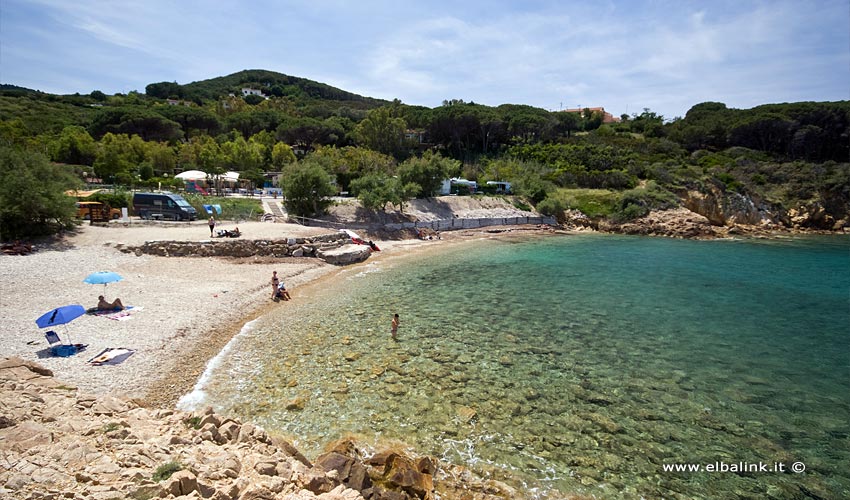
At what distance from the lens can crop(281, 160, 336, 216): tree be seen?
3572 centimetres

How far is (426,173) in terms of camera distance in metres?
48.8

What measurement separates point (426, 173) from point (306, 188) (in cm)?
1682

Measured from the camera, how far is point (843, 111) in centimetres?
7662

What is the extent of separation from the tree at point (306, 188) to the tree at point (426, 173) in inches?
498

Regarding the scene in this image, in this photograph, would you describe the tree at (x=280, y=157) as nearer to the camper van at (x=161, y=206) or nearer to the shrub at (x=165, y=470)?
the camper van at (x=161, y=206)

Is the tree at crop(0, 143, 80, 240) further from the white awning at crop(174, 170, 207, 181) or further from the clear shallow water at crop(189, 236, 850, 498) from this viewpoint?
the clear shallow water at crop(189, 236, 850, 498)

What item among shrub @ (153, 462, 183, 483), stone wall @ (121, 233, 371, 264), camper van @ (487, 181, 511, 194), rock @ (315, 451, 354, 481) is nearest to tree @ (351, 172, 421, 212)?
stone wall @ (121, 233, 371, 264)

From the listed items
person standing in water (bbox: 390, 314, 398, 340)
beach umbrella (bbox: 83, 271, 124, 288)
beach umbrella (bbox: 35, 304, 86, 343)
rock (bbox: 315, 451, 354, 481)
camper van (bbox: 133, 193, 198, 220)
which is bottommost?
rock (bbox: 315, 451, 354, 481)

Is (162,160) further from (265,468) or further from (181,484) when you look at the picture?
(181,484)

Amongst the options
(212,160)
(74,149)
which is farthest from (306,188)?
(74,149)

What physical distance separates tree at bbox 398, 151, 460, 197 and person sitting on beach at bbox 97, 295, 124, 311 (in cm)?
3422

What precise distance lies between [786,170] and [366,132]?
222 ft

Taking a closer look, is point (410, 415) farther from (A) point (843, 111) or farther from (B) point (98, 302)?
(A) point (843, 111)

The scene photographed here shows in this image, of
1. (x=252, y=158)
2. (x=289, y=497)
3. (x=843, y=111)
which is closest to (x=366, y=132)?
(x=252, y=158)
